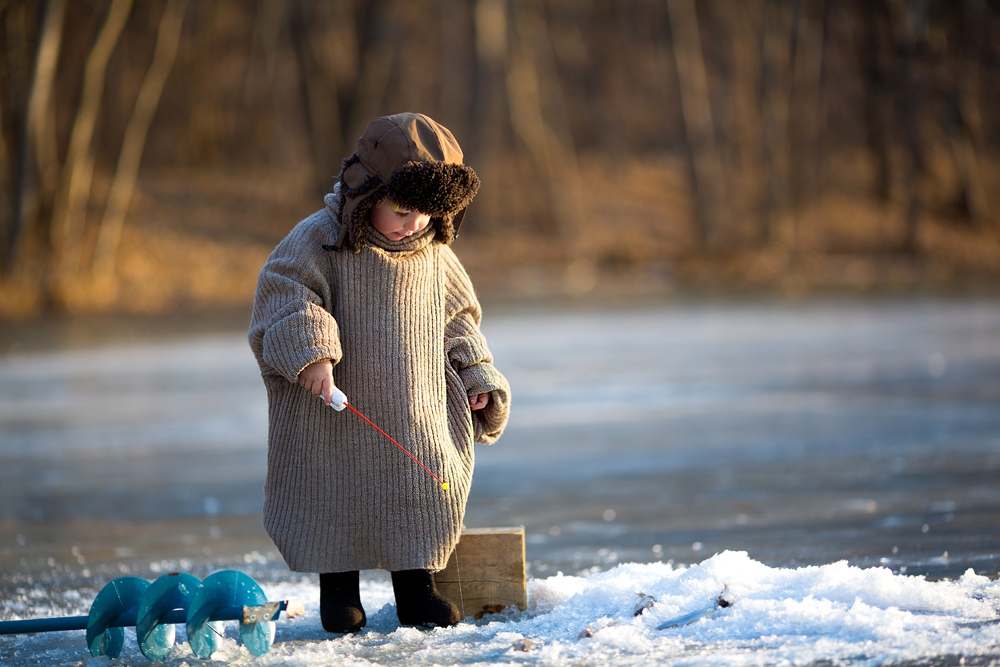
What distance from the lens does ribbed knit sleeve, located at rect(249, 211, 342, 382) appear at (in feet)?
10.4

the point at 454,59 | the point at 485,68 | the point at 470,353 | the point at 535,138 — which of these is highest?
the point at 454,59

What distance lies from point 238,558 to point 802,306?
1295 cm

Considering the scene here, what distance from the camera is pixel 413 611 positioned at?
11.1ft

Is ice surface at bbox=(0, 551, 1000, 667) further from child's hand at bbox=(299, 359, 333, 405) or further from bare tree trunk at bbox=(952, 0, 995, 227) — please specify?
bare tree trunk at bbox=(952, 0, 995, 227)

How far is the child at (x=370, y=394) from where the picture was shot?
329 cm

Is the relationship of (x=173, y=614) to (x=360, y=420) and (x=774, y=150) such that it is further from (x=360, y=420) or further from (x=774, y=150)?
(x=774, y=150)

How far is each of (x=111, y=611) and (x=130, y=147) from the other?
1879 centimetres

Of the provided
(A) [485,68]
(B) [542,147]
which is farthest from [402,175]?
(B) [542,147]

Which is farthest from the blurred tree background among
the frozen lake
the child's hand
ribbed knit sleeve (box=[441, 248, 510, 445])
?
the child's hand

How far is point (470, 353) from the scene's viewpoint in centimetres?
356

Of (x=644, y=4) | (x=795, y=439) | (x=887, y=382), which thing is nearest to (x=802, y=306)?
(x=887, y=382)

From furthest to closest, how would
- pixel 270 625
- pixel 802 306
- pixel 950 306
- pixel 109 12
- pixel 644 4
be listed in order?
pixel 644 4 < pixel 109 12 < pixel 802 306 < pixel 950 306 < pixel 270 625

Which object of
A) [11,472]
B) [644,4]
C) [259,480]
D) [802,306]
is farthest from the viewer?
[644,4]

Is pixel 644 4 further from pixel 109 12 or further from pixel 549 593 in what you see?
pixel 549 593
